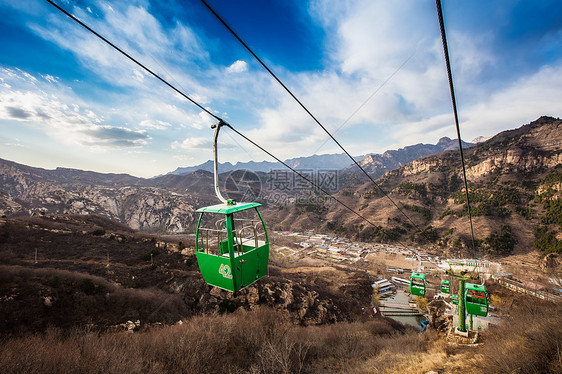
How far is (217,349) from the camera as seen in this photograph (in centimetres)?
1372

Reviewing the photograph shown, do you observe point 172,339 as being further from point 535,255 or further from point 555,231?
point 555,231

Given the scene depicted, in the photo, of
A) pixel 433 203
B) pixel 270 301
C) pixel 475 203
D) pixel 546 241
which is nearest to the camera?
pixel 270 301

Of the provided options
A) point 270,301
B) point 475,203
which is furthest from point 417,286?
point 475,203

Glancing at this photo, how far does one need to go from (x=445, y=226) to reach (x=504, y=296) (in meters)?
45.5

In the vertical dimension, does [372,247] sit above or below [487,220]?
below

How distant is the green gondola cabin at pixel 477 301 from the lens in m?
14.8

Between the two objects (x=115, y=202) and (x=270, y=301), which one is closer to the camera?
(x=270, y=301)

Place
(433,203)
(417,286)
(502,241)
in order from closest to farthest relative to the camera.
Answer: (417,286) < (502,241) < (433,203)

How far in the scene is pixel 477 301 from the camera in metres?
15.2

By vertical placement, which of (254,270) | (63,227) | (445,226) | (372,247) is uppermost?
(254,270)

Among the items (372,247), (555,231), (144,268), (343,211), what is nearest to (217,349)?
(144,268)

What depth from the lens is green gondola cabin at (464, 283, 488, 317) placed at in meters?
14.8

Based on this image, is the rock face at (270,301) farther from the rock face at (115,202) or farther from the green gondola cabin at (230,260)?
the rock face at (115,202)

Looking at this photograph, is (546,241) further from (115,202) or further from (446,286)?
(115,202)
